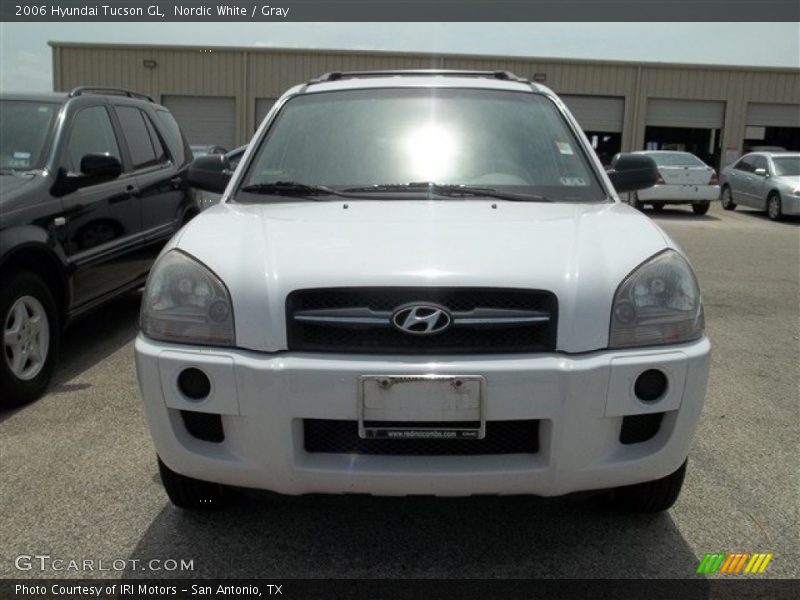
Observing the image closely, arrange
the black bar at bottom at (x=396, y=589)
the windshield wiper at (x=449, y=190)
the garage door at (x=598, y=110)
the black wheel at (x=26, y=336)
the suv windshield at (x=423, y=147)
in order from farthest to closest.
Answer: the garage door at (x=598, y=110) → the black wheel at (x=26, y=336) → the suv windshield at (x=423, y=147) → the windshield wiper at (x=449, y=190) → the black bar at bottom at (x=396, y=589)

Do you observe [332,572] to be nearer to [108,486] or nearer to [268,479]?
[268,479]

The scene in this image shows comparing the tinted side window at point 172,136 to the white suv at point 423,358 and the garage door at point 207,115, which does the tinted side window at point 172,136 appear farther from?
the garage door at point 207,115

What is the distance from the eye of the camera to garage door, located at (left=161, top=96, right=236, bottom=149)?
28.7 m

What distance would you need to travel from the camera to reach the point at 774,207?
16.5m

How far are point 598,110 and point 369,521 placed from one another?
28.6 m

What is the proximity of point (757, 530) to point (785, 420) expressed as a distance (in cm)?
137

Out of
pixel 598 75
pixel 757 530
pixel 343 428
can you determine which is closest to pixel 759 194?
pixel 598 75

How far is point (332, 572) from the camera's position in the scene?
8.07 ft

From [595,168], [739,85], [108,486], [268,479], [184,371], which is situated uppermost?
[739,85]

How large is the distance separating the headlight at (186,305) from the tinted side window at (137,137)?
3.45 meters

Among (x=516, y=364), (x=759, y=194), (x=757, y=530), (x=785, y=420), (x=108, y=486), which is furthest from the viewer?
(x=759, y=194)

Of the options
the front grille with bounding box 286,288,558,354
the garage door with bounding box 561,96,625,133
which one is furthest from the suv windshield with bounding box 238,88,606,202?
the garage door with bounding box 561,96,625,133

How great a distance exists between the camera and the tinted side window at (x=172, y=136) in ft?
20.8

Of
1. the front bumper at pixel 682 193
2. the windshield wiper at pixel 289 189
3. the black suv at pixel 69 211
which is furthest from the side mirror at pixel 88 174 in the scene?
the front bumper at pixel 682 193
